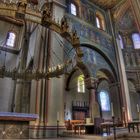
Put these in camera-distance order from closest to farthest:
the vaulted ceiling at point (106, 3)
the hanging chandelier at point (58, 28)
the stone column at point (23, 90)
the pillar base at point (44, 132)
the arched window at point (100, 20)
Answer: the hanging chandelier at point (58, 28)
the pillar base at point (44, 132)
the stone column at point (23, 90)
the arched window at point (100, 20)
the vaulted ceiling at point (106, 3)

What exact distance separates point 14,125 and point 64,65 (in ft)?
10.5

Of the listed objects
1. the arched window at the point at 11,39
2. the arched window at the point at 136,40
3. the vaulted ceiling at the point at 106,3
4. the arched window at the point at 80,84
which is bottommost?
the arched window at the point at 80,84

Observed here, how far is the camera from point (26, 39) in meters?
14.0

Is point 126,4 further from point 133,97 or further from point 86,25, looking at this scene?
point 133,97

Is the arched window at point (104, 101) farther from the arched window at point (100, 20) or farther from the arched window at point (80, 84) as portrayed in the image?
the arched window at point (100, 20)

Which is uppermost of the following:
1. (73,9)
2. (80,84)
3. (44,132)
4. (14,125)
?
(73,9)

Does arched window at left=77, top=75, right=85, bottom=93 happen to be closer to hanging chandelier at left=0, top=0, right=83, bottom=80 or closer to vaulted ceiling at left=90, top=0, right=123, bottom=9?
vaulted ceiling at left=90, top=0, right=123, bottom=9

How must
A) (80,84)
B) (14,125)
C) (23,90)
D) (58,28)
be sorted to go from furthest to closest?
(80,84) < (23,90) < (14,125) < (58,28)

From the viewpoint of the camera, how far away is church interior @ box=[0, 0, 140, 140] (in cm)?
629

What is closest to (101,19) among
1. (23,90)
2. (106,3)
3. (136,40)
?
(106,3)

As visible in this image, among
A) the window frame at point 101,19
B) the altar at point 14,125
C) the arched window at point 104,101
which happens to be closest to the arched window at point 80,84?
the arched window at point 104,101

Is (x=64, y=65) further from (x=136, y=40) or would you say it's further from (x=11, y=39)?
(x=136, y=40)

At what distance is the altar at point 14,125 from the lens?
20.4ft

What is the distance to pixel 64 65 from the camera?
652cm
